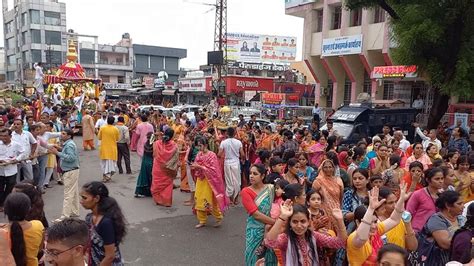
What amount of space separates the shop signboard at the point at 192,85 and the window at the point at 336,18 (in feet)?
60.6

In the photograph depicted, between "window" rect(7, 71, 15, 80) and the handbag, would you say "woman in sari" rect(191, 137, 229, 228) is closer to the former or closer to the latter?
the handbag

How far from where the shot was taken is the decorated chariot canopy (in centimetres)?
2200

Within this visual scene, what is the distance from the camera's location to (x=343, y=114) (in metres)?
13.7

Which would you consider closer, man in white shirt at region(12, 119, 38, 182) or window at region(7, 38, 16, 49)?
man in white shirt at region(12, 119, 38, 182)

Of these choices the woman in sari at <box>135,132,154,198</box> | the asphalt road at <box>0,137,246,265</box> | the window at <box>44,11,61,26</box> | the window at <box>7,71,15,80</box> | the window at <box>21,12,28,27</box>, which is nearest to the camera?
the asphalt road at <box>0,137,246,265</box>

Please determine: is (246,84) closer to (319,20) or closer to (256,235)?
(319,20)

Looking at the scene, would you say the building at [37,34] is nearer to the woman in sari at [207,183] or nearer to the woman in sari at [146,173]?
the woman in sari at [146,173]

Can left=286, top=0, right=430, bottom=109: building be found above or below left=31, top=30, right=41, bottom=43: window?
below

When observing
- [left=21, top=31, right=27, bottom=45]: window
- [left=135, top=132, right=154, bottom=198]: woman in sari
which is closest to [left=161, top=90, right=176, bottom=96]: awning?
[left=21, top=31, right=27, bottom=45]: window

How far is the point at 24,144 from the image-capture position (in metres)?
6.93

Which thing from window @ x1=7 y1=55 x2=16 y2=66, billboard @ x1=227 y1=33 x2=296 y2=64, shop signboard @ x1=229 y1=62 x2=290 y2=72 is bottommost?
shop signboard @ x1=229 y1=62 x2=290 y2=72

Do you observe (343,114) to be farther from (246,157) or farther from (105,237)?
(105,237)

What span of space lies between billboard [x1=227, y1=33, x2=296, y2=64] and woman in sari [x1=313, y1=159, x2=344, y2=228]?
4439 centimetres

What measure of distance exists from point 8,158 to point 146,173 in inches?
103
